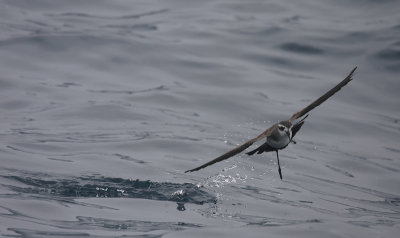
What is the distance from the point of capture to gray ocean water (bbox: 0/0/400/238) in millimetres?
9258

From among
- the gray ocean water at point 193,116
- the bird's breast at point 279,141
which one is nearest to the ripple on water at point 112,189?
the gray ocean water at point 193,116

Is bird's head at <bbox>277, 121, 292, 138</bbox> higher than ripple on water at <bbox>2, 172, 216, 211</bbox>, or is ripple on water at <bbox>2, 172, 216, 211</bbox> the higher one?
bird's head at <bbox>277, 121, 292, 138</bbox>

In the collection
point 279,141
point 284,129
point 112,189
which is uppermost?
point 284,129

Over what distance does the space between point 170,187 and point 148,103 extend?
4389 millimetres

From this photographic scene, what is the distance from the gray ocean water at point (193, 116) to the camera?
9258 mm

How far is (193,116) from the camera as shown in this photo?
535 inches

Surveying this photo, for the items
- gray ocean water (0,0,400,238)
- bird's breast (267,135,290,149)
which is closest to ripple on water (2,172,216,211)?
gray ocean water (0,0,400,238)

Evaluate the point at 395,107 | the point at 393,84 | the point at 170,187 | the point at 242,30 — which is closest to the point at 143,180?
the point at 170,187

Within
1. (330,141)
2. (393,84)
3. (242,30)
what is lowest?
(330,141)

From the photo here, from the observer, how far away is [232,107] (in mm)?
14039

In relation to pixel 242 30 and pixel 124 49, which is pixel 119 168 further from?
pixel 242 30

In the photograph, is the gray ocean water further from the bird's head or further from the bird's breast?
the bird's head

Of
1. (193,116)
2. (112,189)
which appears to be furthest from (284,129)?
(193,116)

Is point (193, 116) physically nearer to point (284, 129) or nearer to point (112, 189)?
point (112, 189)
